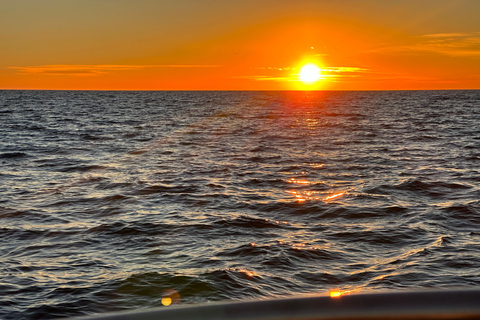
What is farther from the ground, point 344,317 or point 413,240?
point 344,317

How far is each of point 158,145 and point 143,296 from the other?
20.0 metres

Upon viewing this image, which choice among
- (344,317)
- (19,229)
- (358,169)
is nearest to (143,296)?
(19,229)

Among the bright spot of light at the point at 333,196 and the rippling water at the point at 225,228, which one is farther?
the bright spot of light at the point at 333,196

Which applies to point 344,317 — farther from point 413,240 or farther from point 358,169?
Result: point 358,169

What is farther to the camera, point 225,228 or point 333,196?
point 333,196

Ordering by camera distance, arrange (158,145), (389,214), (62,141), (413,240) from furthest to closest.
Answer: (62,141), (158,145), (389,214), (413,240)

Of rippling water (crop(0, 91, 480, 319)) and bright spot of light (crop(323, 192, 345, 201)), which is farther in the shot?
bright spot of light (crop(323, 192, 345, 201))

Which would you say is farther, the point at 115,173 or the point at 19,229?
the point at 115,173

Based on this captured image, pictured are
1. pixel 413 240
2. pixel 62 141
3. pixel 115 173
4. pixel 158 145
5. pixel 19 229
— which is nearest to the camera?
pixel 413 240

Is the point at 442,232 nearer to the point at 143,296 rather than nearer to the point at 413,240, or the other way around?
the point at 413,240

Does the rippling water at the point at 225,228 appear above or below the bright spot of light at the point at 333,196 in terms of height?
below

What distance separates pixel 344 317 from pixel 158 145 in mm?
25377

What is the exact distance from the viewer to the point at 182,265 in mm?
7676

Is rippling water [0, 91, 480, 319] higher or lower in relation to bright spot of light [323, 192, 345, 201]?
lower
